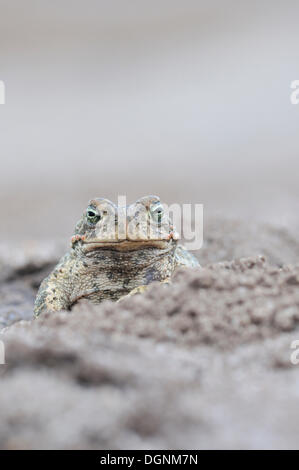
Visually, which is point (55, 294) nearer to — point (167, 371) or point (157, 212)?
point (157, 212)

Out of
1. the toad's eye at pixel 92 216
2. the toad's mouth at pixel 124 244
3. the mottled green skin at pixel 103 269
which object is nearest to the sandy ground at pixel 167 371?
the toad's mouth at pixel 124 244

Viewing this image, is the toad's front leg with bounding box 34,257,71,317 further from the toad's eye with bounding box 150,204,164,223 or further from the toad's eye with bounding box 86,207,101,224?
the toad's eye with bounding box 150,204,164,223

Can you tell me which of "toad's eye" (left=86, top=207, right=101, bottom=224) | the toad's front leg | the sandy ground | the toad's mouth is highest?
"toad's eye" (left=86, top=207, right=101, bottom=224)

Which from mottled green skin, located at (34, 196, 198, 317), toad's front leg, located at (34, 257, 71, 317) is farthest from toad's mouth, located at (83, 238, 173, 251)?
toad's front leg, located at (34, 257, 71, 317)

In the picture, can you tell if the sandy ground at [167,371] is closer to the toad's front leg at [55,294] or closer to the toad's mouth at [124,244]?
the toad's mouth at [124,244]

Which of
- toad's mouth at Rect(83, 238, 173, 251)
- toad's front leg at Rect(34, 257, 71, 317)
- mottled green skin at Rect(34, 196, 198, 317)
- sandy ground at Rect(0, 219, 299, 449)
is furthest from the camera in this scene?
toad's front leg at Rect(34, 257, 71, 317)

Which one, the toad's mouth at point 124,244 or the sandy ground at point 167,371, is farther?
the toad's mouth at point 124,244

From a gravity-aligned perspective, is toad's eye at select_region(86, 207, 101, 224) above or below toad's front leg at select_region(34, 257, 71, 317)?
above

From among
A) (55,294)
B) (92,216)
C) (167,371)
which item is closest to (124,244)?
(92,216)
